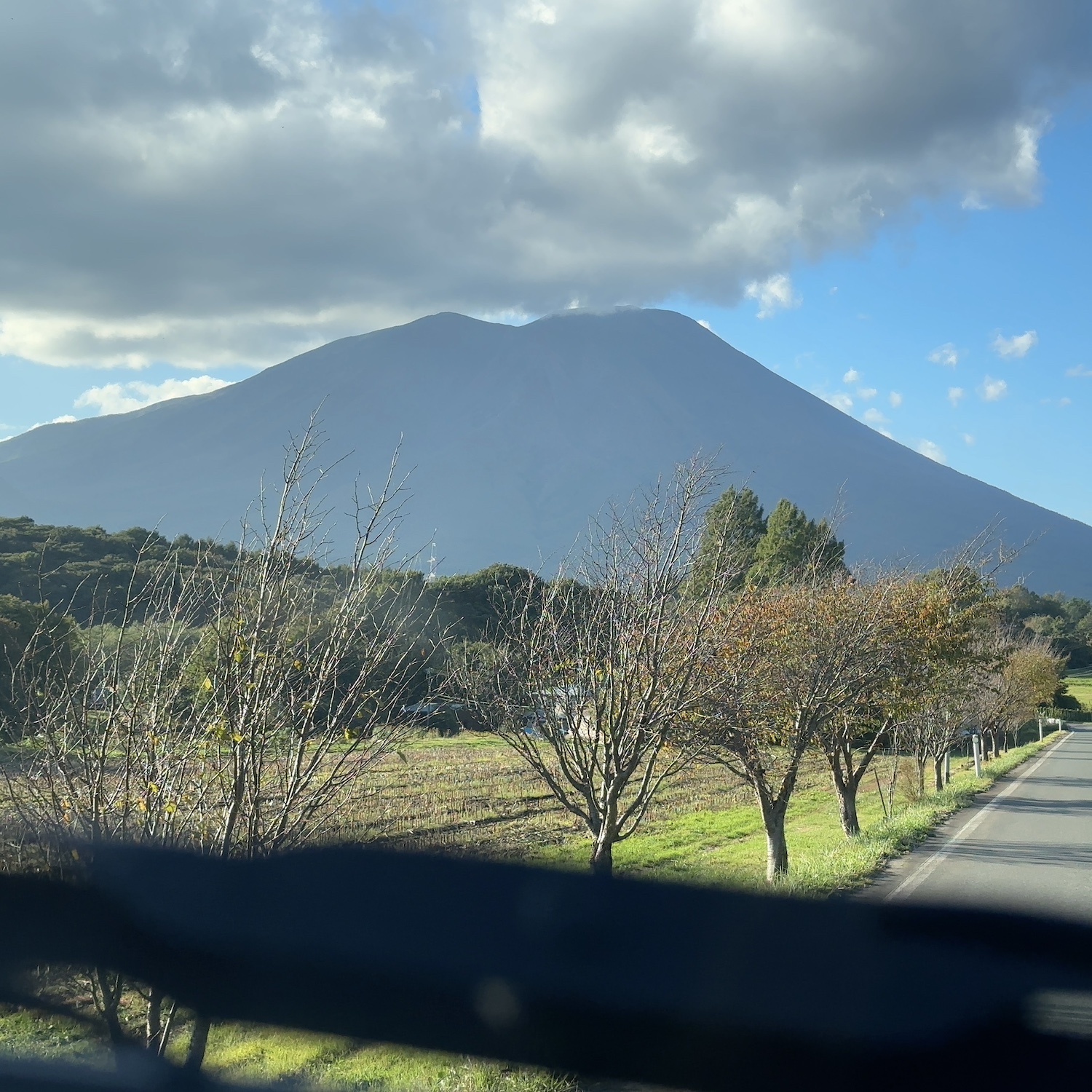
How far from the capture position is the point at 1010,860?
Result: 1256 cm

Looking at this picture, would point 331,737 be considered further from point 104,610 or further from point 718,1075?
point 718,1075

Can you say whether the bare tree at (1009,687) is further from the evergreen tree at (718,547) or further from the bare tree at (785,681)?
the evergreen tree at (718,547)

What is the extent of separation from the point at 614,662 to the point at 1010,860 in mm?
7033

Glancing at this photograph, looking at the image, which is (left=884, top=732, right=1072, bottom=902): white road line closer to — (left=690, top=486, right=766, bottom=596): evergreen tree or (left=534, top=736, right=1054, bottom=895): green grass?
(left=534, top=736, right=1054, bottom=895): green grass

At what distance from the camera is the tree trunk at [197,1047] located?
4.55 metres

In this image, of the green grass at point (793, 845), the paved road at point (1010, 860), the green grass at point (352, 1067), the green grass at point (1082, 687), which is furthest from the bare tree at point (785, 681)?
the green grass at point (1082, 687)

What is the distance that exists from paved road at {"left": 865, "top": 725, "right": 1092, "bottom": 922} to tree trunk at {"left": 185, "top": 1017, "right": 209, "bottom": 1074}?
416 cm

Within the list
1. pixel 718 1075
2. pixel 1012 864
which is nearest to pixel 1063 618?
pixel 1012 864

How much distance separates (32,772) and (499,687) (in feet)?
15.9

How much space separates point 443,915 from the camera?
13.7ft

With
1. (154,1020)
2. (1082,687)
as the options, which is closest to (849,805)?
(154,1020)

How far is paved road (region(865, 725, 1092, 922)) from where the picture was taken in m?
9.57

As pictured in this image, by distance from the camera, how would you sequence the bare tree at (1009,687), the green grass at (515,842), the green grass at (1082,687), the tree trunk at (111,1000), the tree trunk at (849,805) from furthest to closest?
the green grass at (1082,687), the bare tree at (1009,687), the tree trunk at (849,805), the green grass at (515,842), the tree trunk at (111,1000)

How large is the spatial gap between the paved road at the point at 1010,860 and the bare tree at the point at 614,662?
2713 millimetres
